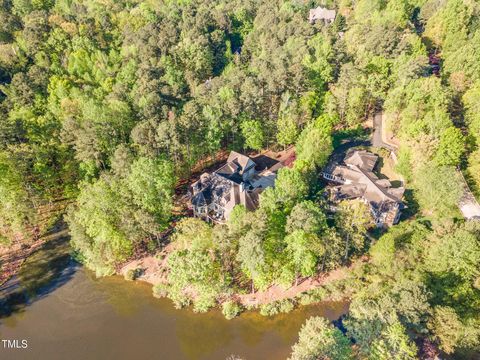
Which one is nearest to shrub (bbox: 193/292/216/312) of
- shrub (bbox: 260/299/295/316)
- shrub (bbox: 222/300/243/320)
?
shrub (bbox: 222/300/243/320)

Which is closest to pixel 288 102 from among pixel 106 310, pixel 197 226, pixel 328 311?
pixel 197 226

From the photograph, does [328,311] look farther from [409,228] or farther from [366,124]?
[366,124]

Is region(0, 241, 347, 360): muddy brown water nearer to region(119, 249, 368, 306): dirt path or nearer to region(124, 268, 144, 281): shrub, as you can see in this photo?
region(124, 268, 144, 281): shrub

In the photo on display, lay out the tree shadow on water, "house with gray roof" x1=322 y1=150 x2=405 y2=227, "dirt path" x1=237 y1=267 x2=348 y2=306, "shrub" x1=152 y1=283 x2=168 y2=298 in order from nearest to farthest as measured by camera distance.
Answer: "dirt path" x1=237 y1=267 x2=348 y2=306, "shrub" x1=152 y1=283 x2=168 y2=298, the tree shadow on water, "house with gray roof" x1=322 y1=150 x2=405 y2=227

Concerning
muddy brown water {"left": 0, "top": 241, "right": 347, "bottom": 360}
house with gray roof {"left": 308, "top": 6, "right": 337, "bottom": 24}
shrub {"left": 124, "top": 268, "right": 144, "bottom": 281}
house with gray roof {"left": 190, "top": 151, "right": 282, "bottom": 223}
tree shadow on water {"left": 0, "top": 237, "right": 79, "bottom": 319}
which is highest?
house with gray roof {"left": 308, "top": 6, "right": 337, "bottom": 24}

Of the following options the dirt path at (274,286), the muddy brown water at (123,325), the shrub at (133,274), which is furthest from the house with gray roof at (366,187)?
the shrub at (133,274)

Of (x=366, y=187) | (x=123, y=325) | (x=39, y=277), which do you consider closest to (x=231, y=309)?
(x=123, y=325)
